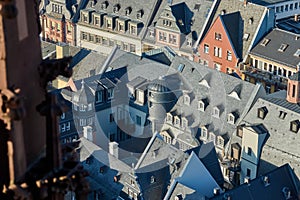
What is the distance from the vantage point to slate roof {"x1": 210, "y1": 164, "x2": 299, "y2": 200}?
45.4m

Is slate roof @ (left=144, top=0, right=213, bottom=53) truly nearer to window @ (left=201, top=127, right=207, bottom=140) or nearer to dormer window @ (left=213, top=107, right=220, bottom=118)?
dormer window @ (left=213, top=107, right=220, bottom=118)

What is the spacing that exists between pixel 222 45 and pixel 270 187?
2755 centimetres

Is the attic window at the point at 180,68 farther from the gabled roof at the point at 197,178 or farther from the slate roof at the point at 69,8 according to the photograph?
the slate roof at the point at 69,8

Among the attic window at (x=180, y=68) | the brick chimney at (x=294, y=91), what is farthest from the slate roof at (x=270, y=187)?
the attic window at (x=180, y=68)

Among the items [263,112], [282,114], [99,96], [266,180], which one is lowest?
[99,96]

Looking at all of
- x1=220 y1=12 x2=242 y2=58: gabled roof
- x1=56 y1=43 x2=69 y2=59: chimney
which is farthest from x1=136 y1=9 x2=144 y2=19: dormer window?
x1=220 y1=12 x2=242 y2=58: gabled roof

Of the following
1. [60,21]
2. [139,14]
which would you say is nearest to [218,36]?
[139,14]

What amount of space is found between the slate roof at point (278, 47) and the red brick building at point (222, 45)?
7.72ft

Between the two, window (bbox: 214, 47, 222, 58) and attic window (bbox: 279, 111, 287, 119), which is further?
window (bbox: 214, 47, 222, 58)

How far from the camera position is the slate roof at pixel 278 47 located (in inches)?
2685

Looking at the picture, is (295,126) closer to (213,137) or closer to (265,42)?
(213,137)

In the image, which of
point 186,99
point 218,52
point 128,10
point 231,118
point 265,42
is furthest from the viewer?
point 128,10

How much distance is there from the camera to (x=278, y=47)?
6981 cm

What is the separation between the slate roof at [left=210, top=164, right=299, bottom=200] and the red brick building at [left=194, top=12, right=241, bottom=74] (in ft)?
80.5
